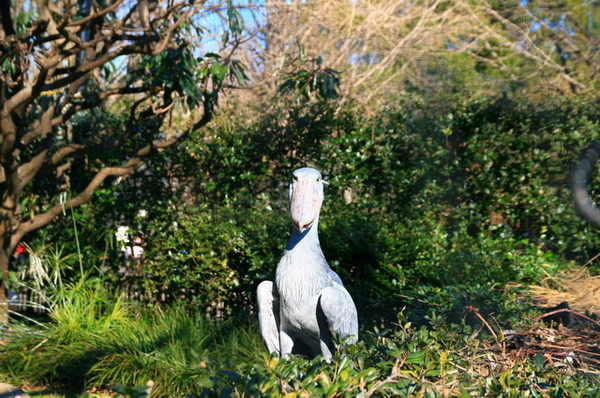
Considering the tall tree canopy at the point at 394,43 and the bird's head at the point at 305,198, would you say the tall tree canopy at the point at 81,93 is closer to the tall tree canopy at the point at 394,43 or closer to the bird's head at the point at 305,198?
the tall tree canopy at the point at 394,43

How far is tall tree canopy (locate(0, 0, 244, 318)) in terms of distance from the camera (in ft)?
17.8

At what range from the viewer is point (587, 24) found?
4.15m

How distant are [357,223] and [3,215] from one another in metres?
3.52

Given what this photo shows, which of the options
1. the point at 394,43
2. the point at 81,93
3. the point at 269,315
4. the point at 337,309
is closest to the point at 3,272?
the point at 81,93

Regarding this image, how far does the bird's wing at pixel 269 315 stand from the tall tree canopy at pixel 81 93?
290cm

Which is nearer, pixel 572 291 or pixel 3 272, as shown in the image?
pixel 572 291

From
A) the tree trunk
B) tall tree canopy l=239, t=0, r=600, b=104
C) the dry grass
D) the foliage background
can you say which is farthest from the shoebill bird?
the tree trunk

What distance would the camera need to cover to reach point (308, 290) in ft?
9.55

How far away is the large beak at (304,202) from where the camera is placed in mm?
2838

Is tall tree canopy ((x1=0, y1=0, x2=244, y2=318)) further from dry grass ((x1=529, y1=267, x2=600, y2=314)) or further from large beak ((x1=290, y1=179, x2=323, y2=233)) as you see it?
dry grass ((x1=529, y1=267, x2=600, y2=314))

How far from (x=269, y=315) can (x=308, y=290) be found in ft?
1.15

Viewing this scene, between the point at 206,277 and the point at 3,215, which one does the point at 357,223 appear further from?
the point at 3,215

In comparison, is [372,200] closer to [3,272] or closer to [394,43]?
[3,272]

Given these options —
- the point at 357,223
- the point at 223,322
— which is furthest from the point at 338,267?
the point at 223,322
